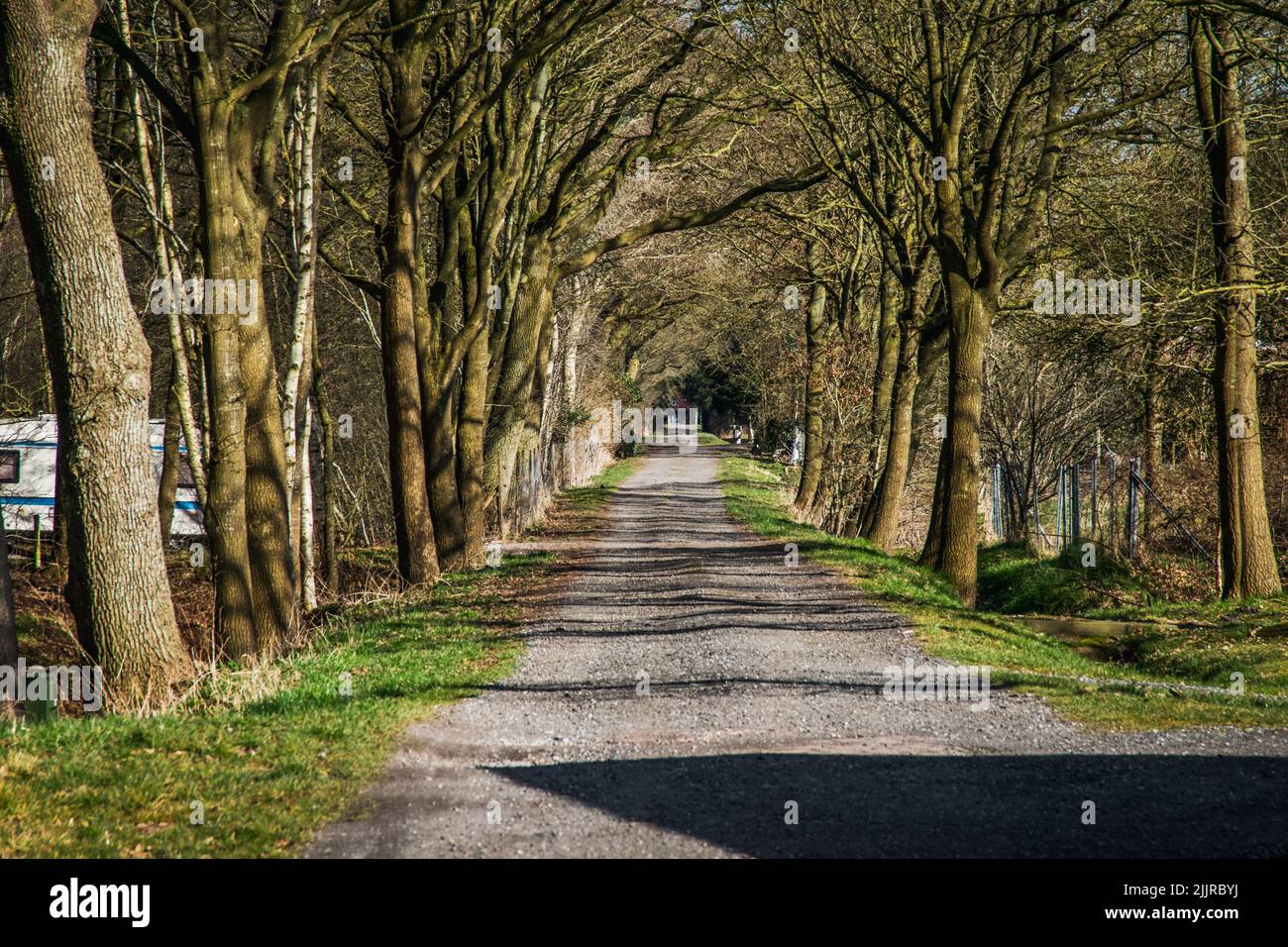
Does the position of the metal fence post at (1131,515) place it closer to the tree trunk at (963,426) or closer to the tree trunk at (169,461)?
the tree trunk at (963,426)

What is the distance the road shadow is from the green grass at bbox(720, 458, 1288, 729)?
1.46 meters

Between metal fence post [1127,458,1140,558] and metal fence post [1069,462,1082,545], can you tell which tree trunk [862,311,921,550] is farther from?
metal fence post [1127,458,1140,558]

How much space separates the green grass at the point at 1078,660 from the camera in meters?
9.08

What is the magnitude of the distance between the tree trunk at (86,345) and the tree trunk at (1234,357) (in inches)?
522

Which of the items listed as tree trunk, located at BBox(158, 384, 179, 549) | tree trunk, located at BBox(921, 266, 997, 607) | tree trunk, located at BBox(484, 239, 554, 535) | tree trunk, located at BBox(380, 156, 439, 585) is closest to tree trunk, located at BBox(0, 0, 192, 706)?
tree trunk, located at BBox(380, 156, 439, 585)

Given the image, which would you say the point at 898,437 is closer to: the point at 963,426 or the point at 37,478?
the point at 963,426

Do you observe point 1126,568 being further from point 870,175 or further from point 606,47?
point 606,47

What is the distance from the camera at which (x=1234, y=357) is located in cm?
1675

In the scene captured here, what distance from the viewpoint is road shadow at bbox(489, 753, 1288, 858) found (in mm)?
5902

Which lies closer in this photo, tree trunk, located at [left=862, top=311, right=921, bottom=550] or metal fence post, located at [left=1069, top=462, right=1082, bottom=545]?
tree trunk, located at [left=862, top=311, right=921, bottom=550]

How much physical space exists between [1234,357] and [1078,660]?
21.2 feet

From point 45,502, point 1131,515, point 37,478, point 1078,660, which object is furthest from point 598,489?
point 1078,660

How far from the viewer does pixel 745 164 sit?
27.2m

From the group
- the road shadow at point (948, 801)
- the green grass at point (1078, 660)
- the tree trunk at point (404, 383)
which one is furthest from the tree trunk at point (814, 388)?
the road shadow at point (948, 801)
